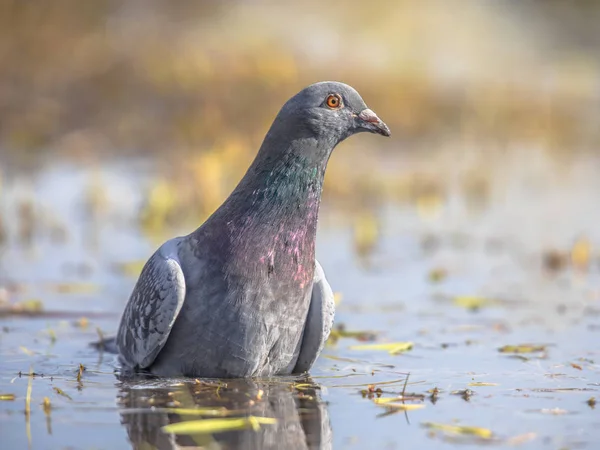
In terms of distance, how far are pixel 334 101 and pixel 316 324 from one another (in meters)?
1.19

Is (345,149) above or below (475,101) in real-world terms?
below

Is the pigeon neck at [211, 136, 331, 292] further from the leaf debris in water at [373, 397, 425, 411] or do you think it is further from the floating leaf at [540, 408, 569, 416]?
the floating leaf at [540, 408, 569, 416]

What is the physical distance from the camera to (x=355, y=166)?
15.6 meters

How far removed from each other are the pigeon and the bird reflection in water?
0.58 feet

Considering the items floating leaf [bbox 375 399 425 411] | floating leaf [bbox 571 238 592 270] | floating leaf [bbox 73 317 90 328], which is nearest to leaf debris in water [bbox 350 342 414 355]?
floating leaf [bbox 375 399 425 411]

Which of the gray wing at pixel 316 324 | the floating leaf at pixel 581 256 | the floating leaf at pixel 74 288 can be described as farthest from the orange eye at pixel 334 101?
the floating leaf at pixel 581 256

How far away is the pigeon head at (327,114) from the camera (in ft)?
19.7

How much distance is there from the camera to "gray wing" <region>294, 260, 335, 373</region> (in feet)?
20.2

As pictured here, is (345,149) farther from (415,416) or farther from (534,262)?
(415,416)

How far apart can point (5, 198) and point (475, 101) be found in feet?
38.4

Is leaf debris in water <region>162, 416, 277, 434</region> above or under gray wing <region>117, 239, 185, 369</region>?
under

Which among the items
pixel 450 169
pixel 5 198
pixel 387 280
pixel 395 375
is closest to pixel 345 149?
pixel 450 169

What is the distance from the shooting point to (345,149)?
1689 cm

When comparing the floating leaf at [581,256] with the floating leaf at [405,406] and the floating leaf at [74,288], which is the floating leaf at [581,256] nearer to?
the floating leaf at [74,288]
